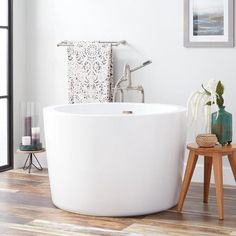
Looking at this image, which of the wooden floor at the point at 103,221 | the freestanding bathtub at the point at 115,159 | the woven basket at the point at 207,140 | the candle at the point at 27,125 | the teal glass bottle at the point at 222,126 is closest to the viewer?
the wooden floor at the point at 103,221

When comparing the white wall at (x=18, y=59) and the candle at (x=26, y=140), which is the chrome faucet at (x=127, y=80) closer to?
the candle at (x=26, y=140)

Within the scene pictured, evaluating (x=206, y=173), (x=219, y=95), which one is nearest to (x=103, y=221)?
(x=206, y=173)

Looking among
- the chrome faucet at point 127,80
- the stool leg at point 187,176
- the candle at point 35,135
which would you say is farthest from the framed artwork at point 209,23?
the candle at point 35,135

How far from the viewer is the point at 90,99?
17.3 feet

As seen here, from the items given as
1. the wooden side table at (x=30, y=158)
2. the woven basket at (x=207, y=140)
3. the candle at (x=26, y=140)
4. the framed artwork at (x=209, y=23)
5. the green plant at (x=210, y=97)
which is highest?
the framed artwork at (x=209, y=23)

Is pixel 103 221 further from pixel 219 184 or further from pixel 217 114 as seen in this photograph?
pixel 217 114

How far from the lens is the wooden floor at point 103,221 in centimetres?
364

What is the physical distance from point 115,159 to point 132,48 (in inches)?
63.9

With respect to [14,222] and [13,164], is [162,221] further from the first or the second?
[13,164]

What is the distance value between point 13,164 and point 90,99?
994mm

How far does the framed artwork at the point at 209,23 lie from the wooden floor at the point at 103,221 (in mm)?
1240

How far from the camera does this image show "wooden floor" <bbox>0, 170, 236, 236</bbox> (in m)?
3.64

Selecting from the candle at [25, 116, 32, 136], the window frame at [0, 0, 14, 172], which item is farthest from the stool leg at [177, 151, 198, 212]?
the window frame at [0, 0, 14, 172]

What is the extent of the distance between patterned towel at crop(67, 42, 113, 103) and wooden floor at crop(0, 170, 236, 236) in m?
1.07
